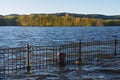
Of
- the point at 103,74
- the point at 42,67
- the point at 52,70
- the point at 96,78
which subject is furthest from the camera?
the point at 42,67

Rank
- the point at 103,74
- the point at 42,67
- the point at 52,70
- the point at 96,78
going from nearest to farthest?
the point at 96,78 < the point at 103,74 < the point at 52,70 < the point at 42,67

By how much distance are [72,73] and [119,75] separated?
118 inches

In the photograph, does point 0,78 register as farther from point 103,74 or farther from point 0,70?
point 103,74

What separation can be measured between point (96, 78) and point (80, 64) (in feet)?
21.7

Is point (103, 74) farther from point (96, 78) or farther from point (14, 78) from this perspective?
point (14, 78)

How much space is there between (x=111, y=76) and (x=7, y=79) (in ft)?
20.6

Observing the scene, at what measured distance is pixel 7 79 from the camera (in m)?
21.5

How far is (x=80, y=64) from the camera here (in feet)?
90.6

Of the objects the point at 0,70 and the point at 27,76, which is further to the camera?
the point at 0,70

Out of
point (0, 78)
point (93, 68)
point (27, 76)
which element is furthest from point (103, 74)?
point (0, 78)

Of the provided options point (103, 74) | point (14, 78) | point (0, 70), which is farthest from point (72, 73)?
point (0, 70)

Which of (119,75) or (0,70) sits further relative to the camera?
(0,70)

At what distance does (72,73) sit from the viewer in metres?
23.1

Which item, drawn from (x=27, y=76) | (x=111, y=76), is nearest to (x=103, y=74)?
(x=111, y=76)
